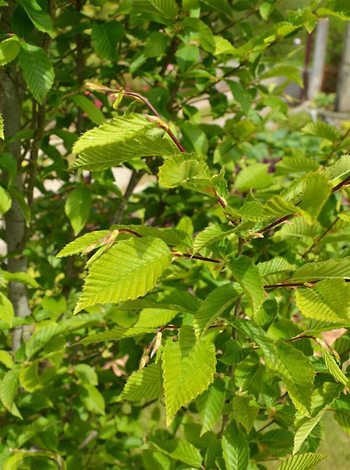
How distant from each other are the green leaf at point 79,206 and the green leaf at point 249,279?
0.80 meters

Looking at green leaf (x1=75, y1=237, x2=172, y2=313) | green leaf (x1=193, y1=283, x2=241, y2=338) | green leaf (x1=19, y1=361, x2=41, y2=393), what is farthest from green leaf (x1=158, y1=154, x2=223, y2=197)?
green leaf (x1=19, y1=361, x2=41, y2=393)

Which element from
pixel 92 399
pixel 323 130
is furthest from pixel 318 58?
pixel 92 399

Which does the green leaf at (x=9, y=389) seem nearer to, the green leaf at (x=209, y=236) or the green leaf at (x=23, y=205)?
the green leaf at (x=23, y=205)

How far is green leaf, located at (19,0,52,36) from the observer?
1.25m

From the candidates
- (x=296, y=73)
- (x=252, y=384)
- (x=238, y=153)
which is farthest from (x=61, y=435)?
(x=296, y=73)

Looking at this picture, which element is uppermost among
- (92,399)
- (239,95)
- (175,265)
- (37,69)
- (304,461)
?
(37,69)

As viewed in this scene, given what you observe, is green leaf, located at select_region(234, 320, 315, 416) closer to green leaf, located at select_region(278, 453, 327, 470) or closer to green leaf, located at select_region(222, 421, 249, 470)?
green leaf, located at select_region(278, 453, 327, 470)

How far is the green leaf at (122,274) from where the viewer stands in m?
0.80

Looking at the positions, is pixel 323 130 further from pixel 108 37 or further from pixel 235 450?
pixel 235 450

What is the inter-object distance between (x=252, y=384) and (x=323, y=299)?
0.45m

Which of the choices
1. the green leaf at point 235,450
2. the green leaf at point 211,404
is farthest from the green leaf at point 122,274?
Result: the green leaf at point 235,450

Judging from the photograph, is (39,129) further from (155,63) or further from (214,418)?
(214,418)

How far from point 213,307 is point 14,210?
3.93 ft

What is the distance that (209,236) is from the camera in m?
0.88
